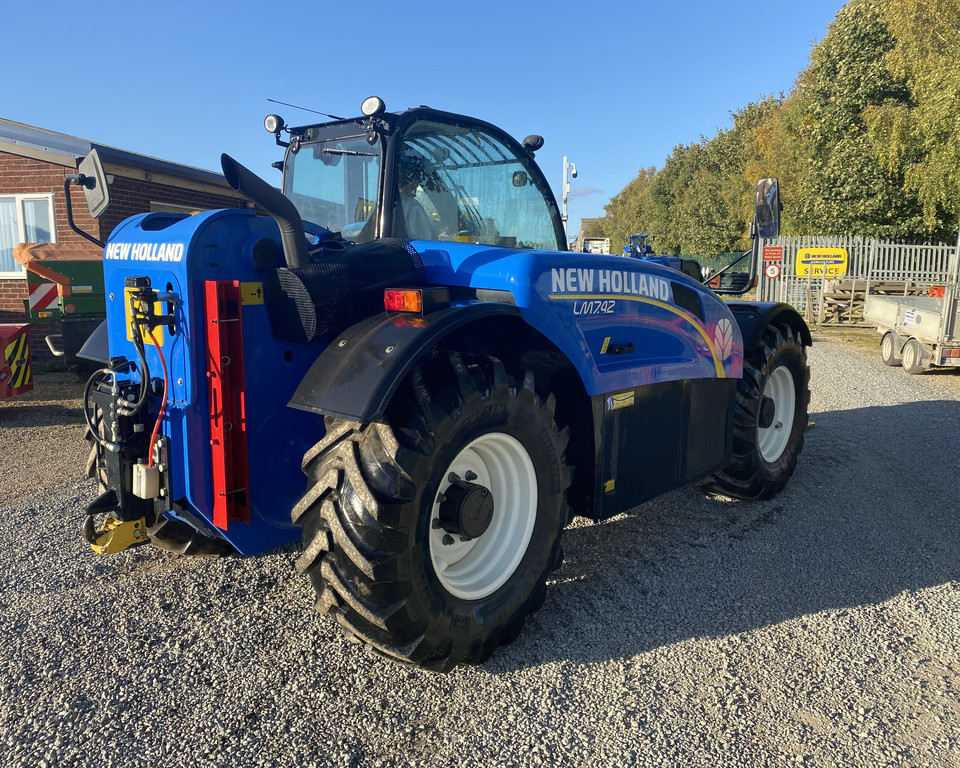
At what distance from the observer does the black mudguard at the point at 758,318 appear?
193 inches

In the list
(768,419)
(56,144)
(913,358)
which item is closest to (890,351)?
(913,358)

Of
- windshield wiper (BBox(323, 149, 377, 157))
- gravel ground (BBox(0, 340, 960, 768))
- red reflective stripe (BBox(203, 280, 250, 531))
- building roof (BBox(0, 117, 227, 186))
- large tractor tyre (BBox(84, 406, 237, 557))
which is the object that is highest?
building roof (BBox(0, 117, 227, 186))

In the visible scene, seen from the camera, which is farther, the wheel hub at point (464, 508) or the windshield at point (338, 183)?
the windshield at point (338, 183)

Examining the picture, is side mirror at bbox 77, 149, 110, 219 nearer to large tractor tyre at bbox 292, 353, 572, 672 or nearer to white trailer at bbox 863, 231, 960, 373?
large tractor tyre at bbox 292, 353, 572, 672

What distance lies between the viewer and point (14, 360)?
7105 millimetres

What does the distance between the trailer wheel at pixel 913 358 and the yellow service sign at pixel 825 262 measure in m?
10.00

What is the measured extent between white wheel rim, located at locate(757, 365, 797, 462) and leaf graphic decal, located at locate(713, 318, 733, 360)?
42.6 inches

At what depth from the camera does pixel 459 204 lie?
12.2 feet

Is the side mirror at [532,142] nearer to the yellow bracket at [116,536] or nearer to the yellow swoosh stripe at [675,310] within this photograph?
the yellow swoosh stripe at [675,310]

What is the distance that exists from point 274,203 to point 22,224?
10992 millimetres

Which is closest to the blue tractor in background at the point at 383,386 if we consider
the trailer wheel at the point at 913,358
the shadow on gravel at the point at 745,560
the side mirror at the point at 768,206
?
the shadow on gravel at the point at 745,560

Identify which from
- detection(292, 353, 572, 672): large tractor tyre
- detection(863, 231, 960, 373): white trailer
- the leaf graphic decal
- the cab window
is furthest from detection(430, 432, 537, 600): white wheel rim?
detection(863, 231, 960, 373): white trailer

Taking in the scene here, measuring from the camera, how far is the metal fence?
19141mm

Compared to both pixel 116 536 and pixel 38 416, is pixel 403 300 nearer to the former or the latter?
pixel 116 536
